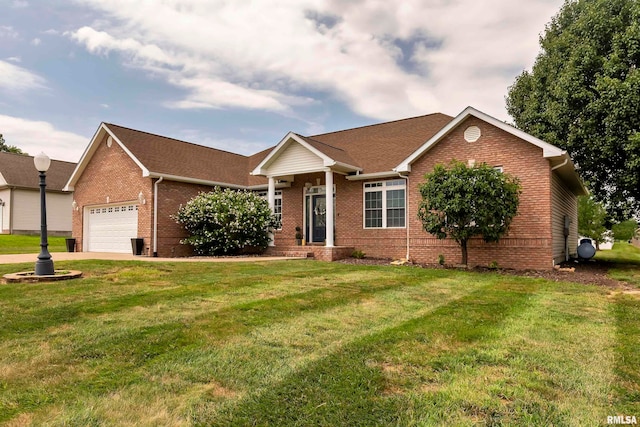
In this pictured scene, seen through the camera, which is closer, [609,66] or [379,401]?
[379,401]

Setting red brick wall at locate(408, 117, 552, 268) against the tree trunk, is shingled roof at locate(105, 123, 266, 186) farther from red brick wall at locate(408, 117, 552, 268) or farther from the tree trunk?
the tree trunk

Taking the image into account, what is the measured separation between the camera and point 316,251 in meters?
15.5

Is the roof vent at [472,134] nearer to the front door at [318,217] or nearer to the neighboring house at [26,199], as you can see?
the front door at [318,217]

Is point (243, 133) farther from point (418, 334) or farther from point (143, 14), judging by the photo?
point (418, 334)

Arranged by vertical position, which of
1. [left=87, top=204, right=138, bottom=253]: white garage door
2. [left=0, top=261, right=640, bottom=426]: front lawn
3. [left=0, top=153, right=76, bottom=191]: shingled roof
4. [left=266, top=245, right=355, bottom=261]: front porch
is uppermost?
[left=0, top=153, right=76, bottom=191]: shingled roof

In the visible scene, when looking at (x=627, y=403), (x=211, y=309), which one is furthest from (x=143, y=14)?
(x=627, y=403)

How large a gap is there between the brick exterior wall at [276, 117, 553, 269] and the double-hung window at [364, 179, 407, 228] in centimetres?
25

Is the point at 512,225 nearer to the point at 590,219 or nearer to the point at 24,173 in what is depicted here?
the point at 590,219

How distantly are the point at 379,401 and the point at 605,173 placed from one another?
18.4 metres

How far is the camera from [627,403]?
312 cm

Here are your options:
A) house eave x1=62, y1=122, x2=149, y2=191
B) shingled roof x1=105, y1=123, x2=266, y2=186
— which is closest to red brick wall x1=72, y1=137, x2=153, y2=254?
house eave x1=62, y1=122, x2=149, y2=191

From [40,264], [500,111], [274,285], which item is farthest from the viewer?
[500,111]

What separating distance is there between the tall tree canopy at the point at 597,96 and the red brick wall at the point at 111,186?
1673 cm

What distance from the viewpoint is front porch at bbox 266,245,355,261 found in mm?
14961
